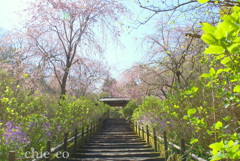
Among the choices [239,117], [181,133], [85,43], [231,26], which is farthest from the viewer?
[85,43]

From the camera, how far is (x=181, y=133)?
181 inches

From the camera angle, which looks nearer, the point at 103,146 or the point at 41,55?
the point at 103,146

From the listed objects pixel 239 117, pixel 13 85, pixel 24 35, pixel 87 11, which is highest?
pixel 87 11

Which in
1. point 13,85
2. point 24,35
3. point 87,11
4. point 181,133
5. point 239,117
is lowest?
point 181,133

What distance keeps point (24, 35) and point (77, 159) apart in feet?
18.7

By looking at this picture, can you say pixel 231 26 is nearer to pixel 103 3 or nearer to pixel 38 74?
pixel 103 3

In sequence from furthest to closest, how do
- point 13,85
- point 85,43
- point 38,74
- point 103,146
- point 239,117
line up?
point 38,74 < point 85,43 < point 103,146 < point 13,85 < point 239,117

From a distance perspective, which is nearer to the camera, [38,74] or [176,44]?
[176,44]

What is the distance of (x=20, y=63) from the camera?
873 cm

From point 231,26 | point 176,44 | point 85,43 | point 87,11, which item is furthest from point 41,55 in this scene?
point 231,26

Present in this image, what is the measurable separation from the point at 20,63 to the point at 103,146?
5.52 m

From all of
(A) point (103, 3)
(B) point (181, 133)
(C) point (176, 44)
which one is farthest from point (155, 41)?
(B) point (181, 133)

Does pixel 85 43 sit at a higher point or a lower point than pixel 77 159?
higher

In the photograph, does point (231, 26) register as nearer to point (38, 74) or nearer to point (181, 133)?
point (181, 133)
